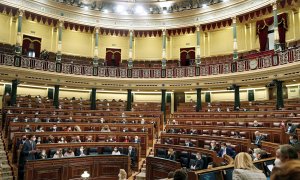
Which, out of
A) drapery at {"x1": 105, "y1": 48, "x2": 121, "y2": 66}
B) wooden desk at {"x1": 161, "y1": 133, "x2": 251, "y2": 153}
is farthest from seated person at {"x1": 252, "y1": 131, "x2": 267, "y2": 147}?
drapery at {"x1": 105, "y1": 48, "x2": 121, "y2": 66}

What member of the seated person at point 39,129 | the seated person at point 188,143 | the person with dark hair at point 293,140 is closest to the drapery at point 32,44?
the seated person at point 39,129

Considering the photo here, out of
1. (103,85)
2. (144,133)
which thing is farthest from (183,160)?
(103,85)

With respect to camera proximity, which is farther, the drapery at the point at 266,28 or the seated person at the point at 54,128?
the drapery at the point at 266,28

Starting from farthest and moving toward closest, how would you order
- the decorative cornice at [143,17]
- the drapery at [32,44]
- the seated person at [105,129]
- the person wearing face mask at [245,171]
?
the drapery at [32,44], the decorative cornice at [143,17], the seated person at [105,129], the person wearing face mask at [245,171]

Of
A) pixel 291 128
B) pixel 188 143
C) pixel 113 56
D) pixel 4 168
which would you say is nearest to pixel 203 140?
pixel 188 143

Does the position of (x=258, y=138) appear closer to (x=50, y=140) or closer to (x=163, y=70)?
(x=50, y=140)

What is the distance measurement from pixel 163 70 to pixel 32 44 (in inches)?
355

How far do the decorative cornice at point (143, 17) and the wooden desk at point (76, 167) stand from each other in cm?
1112

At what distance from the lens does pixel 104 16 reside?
17875mm

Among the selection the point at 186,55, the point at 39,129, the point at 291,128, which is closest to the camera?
the point at 291,128

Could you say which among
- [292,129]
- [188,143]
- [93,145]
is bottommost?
[93,145]

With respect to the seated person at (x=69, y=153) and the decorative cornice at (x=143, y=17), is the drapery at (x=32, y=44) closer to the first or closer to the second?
the decorative cornice at (x=143, y=17)

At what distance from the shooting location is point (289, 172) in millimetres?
1307

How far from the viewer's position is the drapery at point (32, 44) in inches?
674
